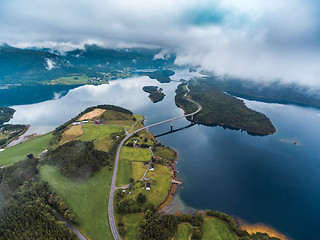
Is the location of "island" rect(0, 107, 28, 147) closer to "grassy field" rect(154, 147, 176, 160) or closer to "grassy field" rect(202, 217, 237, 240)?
"grassy field" rect(154, 147, 176, 160)

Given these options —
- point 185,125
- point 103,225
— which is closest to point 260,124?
point 185,125

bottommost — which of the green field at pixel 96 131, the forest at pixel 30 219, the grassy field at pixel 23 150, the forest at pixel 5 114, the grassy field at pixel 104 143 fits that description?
the forest at pixel 5 114

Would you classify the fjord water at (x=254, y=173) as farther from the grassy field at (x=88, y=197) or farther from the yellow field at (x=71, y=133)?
the yellow field at (x=71, y=133)

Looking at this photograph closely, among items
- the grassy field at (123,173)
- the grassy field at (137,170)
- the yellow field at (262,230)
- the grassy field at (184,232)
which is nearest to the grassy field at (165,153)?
the grassy field at (137,170)

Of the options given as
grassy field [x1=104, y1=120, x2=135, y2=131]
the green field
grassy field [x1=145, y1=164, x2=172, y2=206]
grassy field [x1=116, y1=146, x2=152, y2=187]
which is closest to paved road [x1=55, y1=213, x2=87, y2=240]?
grassy field [x1=116, y1=146, x2=152, y2=187]

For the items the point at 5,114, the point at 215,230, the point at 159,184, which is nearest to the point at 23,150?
the point at 159,184

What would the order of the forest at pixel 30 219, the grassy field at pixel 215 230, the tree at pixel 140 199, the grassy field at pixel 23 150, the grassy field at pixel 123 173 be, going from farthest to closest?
the grassy field at pixel 23 150, the grassy field at pixel 123 173, the tree at pixel 140 199, the grassy field at pixel 215 230, the forest at pixel 30 219

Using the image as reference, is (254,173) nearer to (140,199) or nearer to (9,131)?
(140,199)
